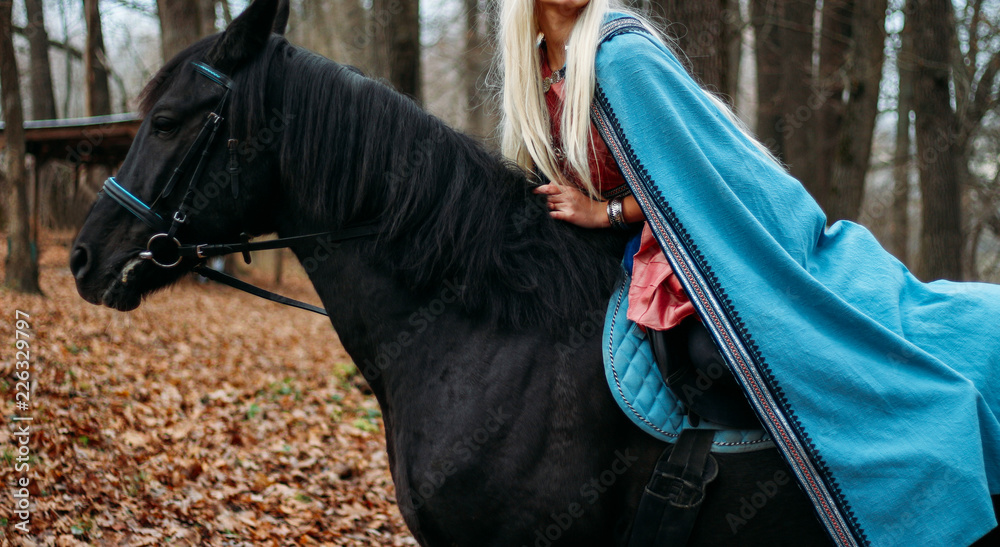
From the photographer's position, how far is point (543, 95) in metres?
2.38

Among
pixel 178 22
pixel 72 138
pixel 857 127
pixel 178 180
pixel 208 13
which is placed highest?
pixel 208 13

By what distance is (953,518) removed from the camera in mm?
1888

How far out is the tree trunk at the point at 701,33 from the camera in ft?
14.8

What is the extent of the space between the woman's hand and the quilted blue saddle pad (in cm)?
40

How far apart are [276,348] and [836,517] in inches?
379

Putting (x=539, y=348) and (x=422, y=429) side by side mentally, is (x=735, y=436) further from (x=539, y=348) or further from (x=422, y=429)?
(x=422, y=429)

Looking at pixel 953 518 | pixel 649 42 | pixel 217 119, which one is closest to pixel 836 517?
pixel 953 518

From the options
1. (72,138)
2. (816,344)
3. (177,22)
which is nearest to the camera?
(816,344)

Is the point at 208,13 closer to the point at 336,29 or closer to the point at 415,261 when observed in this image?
the point at 336,29

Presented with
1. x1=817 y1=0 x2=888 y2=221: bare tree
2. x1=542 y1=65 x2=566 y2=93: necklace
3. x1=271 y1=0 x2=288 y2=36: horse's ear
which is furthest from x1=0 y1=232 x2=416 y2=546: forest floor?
x1=817 y1=0 x2=888 y2=221: bare tree

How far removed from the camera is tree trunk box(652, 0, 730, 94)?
14.8 ft

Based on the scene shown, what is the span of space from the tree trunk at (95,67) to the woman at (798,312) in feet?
51.0

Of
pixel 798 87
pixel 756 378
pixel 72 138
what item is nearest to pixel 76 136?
A: pixel 72 138

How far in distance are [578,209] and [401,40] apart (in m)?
6.08
